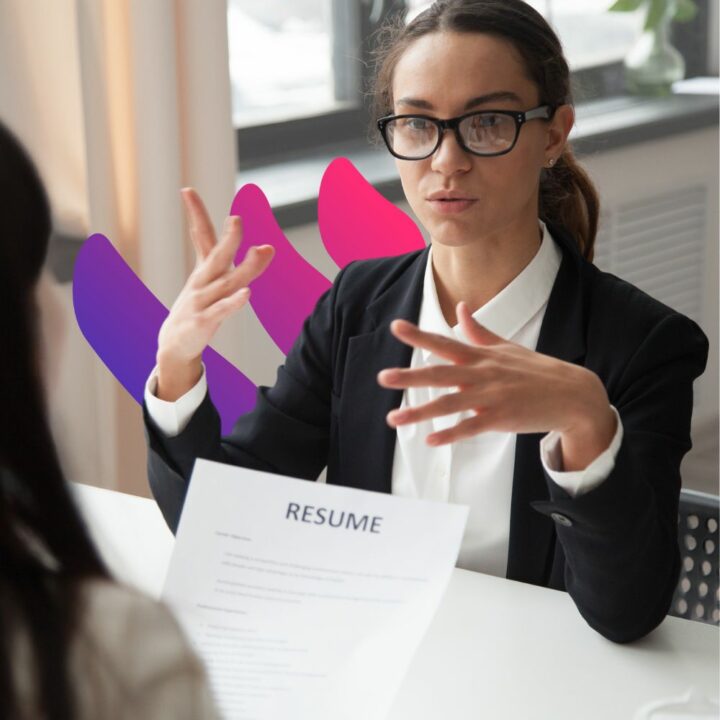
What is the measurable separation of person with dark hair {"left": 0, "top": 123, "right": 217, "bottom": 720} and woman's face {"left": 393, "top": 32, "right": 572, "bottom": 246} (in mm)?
787

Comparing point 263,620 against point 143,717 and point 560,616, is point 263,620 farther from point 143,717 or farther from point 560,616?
point 143,717

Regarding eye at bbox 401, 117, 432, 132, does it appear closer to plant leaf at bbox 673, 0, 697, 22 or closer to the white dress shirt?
the white dress shirt

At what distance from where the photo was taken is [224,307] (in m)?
1.28

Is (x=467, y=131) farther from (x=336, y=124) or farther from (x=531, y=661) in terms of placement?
(x=336, y=124)

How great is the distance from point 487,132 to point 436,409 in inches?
17.5

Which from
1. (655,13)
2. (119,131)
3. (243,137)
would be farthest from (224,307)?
(655,13)

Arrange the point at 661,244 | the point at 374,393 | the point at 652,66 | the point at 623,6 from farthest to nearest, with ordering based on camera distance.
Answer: the point at 652,66 → the point at 661,244 → the point at 623,6 → the point at 374,393

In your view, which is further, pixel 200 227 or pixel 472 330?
pixel 200 227

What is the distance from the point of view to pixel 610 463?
1.16m

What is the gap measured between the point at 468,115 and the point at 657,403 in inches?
14.2

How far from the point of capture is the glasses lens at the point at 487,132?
1387 mm

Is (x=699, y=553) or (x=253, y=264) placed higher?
(x=253, y=264)

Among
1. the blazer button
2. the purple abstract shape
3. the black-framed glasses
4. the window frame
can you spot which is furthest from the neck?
the window frame

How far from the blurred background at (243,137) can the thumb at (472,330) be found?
0.57 m
